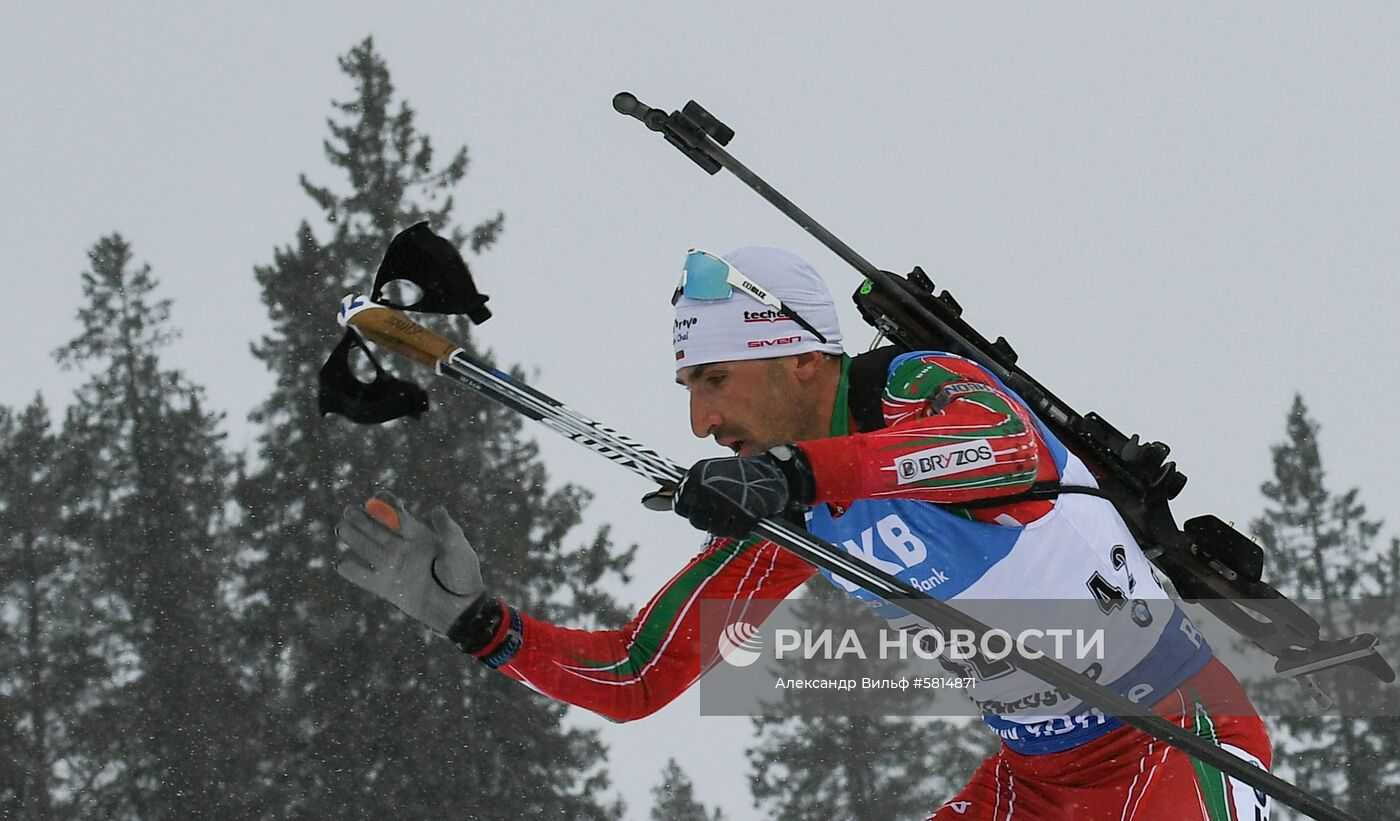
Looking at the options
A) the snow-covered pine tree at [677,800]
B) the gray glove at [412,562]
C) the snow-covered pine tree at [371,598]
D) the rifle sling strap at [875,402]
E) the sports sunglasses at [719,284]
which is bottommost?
the gray glove at [412,562]

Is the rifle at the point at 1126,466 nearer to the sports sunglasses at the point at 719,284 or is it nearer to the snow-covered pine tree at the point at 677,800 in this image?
the sports sunglasses at the point at 719,284

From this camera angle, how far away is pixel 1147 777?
401 cm

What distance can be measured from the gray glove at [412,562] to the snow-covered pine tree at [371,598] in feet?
46.2

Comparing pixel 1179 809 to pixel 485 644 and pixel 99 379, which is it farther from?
pixel 99 379

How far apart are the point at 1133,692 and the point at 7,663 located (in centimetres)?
2320

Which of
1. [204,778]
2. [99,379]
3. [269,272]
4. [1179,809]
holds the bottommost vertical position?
[1179,809]

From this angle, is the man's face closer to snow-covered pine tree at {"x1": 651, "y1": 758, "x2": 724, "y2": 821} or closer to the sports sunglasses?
the sports sunglasses

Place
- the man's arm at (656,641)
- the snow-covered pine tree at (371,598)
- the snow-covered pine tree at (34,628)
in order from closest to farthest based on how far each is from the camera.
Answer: the man's arm at (656,641), the snow-covered pine tree at (371,598), the snow-covered pine tree at (34,628)

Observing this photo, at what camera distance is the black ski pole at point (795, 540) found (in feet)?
12.7

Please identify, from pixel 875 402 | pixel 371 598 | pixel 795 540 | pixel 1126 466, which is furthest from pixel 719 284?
pixel 371 598

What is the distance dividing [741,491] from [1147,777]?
54.3 inches

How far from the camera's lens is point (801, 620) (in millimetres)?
22656

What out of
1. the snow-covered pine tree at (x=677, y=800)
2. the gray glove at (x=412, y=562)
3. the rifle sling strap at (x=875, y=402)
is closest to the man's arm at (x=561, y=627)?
the gray glove at (x=412, y=562)

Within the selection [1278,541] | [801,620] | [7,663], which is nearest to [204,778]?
[7,663]
